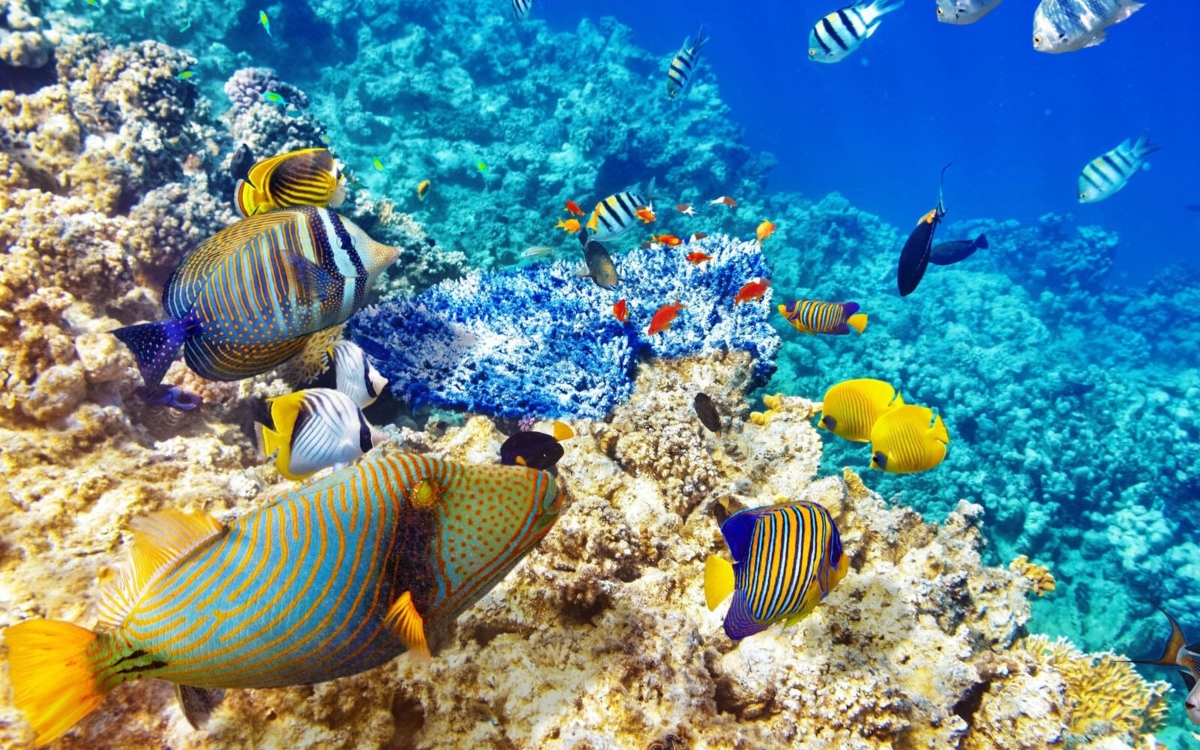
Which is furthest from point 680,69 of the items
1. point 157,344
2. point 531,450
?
point 157,344

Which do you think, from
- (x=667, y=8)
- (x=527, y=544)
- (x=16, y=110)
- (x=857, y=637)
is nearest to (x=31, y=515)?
(x=527, y=544)

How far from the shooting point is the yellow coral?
343cm

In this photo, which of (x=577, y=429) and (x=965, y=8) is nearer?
(x=577, y=429)

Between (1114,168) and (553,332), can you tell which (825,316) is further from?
(1114,168)

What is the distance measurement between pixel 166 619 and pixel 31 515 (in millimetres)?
1655

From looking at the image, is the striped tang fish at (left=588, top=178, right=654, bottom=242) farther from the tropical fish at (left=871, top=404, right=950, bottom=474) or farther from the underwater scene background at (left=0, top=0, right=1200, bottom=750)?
the tropical fish at (left=871, top=404, right=950, bottom=474)

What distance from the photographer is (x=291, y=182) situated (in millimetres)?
2734

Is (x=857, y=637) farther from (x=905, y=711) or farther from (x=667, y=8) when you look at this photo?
(x=667, y=8)

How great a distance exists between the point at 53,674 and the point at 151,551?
255mm

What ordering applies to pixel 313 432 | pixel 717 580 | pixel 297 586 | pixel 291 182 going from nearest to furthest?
pixel 297 586
pixel 717 580
pixel 313 432
pixel 291 182

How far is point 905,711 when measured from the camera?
2.35m

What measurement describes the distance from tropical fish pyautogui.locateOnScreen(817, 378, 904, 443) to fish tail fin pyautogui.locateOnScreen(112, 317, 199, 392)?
3.03 metres

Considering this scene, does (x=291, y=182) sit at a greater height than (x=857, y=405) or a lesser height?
greater

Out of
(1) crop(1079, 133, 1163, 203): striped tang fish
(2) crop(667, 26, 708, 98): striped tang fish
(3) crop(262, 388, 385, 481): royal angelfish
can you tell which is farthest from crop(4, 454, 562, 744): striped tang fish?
(1) crop(1079, 133, 1163, 203): striped tang fish
